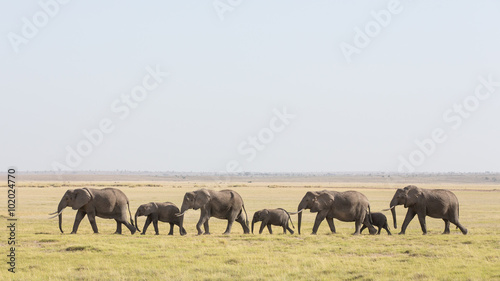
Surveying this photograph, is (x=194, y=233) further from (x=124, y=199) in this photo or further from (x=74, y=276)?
(x=74, y=276)

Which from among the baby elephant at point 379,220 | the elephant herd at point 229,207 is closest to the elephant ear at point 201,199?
the elephant herd at point 229,207

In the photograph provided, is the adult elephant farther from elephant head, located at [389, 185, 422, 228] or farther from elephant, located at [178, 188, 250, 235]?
elephant, located at [178, 188, 250, 235]

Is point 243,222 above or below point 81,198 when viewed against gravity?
below

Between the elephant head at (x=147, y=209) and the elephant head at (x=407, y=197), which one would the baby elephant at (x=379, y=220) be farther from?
the elephant head at (x=147, y=209)

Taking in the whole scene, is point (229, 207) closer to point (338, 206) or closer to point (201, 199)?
point (201, 199)

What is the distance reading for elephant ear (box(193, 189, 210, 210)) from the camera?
28375 millimetres

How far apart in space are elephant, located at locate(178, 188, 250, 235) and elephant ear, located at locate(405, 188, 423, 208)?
7.17 metres

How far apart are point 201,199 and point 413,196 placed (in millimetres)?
9316

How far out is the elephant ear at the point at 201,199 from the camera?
2838 centimetres

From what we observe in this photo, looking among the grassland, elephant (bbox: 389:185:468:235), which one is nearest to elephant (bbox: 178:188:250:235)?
the grassland

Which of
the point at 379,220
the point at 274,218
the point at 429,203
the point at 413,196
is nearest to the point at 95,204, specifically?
the point at 274,218

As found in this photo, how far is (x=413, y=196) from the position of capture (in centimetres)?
2897

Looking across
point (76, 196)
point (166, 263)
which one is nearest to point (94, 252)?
point (166, 263)

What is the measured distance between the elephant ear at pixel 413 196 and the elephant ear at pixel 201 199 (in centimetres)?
879
